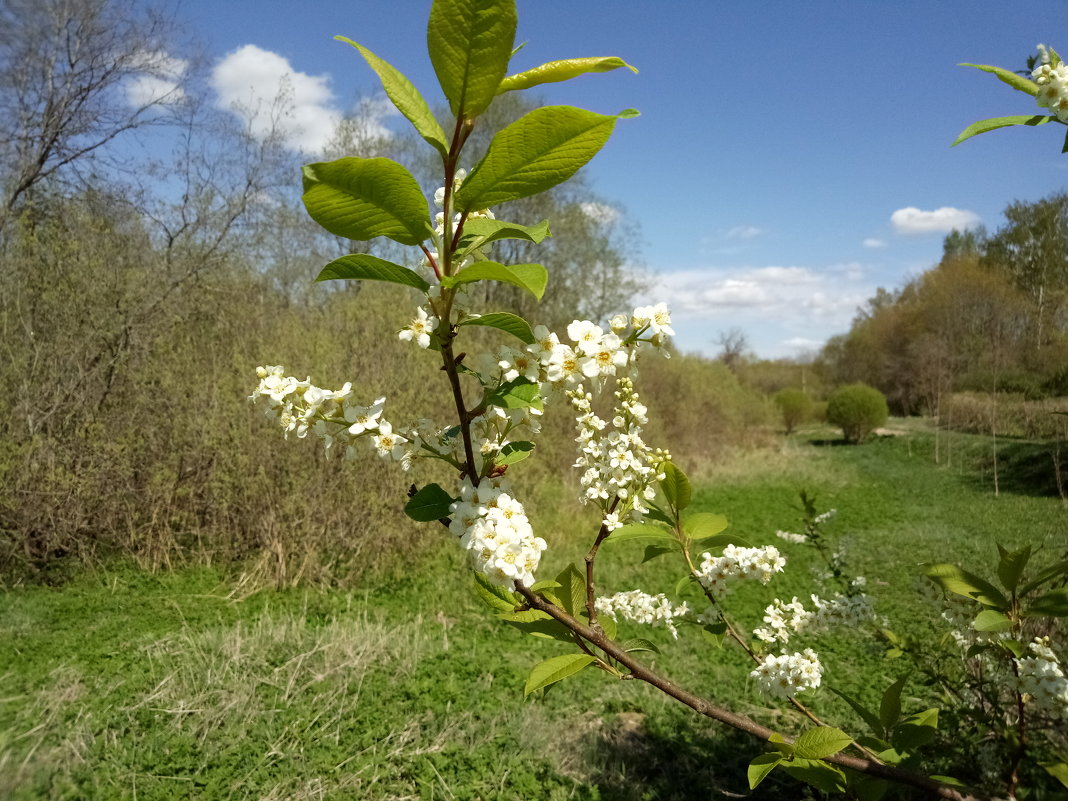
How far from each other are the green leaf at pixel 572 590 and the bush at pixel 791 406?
21832mm

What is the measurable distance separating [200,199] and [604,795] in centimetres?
696

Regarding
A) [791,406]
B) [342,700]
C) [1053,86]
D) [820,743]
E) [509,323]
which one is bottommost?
[342,700]

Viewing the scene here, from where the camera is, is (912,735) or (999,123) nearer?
(999,123)

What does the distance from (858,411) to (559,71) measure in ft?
67.2

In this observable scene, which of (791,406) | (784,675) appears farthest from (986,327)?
(784,675)

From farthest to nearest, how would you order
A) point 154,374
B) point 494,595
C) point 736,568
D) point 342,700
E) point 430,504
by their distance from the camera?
1. point 154,374
2. point 342,700
3. point 736,568
4. point 494,595
5. point 430,504

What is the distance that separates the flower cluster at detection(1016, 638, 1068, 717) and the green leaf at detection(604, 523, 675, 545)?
0.79 meters

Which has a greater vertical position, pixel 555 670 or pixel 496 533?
pixel 496 533

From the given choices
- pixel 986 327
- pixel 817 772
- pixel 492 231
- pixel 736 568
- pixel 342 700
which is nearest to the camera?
pixel 492 231

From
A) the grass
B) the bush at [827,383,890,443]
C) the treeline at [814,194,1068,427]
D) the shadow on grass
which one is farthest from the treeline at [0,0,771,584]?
the bush at [827,383,890,443]

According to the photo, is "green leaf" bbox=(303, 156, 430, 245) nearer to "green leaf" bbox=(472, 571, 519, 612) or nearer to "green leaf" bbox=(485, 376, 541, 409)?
"green leaf" bbox=(485, 376, 541, 409)

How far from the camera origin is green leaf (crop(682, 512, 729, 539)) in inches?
49.9

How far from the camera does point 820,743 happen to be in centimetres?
93

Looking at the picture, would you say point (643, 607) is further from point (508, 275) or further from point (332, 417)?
point (508, 275)
